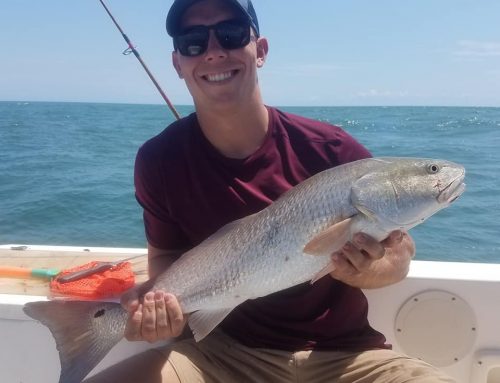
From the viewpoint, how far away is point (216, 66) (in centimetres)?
278

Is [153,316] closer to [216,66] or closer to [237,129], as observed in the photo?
[237,129]

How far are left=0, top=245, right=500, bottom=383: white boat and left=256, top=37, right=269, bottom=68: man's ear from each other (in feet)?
5.09

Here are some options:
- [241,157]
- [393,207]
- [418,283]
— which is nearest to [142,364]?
[241,157]

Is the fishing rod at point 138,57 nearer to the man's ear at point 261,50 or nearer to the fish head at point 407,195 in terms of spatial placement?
the man's ear at point 261,50

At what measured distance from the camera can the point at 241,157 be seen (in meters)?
2.80

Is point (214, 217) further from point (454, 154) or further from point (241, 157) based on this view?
point (454, 154)

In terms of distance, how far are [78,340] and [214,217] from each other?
91 centimetres

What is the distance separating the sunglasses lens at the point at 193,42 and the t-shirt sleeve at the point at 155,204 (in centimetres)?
61

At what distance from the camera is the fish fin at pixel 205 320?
2.46 metres

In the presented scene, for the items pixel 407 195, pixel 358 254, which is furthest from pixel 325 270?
pixel 407 195

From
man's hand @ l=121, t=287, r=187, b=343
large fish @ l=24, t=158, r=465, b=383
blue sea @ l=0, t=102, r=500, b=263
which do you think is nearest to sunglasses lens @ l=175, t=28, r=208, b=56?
Answer: large fish @ l=24, t=158, r=465, b=383

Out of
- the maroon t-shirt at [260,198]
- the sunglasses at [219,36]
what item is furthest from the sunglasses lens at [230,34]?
the maroon t-shirt at [260,198]

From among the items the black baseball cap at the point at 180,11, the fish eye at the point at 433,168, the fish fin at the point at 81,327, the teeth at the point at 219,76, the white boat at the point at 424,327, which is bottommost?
the white boat at the point at 424,327

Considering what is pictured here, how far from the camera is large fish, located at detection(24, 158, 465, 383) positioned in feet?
7.38
